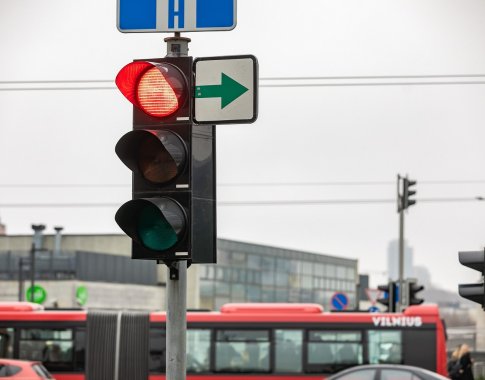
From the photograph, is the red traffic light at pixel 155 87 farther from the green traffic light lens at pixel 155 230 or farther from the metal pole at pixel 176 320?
the metal pole at pixel 176 320

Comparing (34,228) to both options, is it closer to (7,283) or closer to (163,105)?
(7,283)

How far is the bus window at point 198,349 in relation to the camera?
2650 cm

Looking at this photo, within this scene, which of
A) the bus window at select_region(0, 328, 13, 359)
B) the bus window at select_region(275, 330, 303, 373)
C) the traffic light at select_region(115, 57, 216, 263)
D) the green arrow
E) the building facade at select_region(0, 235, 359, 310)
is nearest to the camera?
the traffic light at select_region(115, 57, 216, 263)

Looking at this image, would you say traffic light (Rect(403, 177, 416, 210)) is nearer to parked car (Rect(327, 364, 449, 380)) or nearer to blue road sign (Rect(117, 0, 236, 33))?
parked car (Rect(327, 364, 449, 380))

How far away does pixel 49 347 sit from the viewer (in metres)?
27.4

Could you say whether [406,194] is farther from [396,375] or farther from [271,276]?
[271,276]

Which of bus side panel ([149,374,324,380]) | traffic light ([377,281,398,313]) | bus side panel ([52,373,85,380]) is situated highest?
traffic light ([377,281,398,313])

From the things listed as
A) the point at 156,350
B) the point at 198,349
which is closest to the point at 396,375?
the point at 198,349

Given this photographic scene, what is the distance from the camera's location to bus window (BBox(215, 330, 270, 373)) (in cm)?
2636

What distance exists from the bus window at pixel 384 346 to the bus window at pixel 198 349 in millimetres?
3679

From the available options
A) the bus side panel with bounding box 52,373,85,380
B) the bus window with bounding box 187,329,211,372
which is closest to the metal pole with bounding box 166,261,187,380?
the bus window with bounding box 187,329,211,372

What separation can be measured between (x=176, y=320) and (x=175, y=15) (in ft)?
5.74

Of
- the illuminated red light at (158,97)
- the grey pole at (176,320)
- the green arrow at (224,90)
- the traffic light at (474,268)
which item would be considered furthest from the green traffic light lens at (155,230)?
the traffic light at (474,268)

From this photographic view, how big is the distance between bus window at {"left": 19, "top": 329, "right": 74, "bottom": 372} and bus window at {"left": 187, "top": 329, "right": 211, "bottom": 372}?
2871mm
